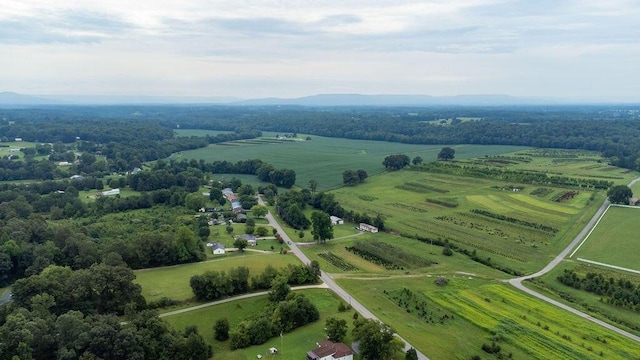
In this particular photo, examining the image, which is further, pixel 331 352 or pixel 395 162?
pixel 395 162

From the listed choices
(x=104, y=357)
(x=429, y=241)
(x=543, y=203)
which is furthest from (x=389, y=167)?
(x=104, y=357)

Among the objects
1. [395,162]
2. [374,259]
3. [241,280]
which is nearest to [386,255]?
[374,259]

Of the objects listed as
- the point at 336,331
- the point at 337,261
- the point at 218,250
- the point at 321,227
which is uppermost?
the point at 321,227

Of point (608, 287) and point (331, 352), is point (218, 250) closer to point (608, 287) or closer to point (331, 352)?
point (331, 352)

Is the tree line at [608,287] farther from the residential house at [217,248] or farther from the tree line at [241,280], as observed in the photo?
the residential house at [217,248]

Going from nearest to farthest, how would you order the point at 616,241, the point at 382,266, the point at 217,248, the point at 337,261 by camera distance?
the point at 382,266
the point at 337,261
the point at 217,248
the point at 616,241

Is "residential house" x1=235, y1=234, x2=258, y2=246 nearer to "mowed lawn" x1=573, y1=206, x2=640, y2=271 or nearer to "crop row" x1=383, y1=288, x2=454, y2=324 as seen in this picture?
"crop row" x1=383, y1=288, x2=454, y2=324
